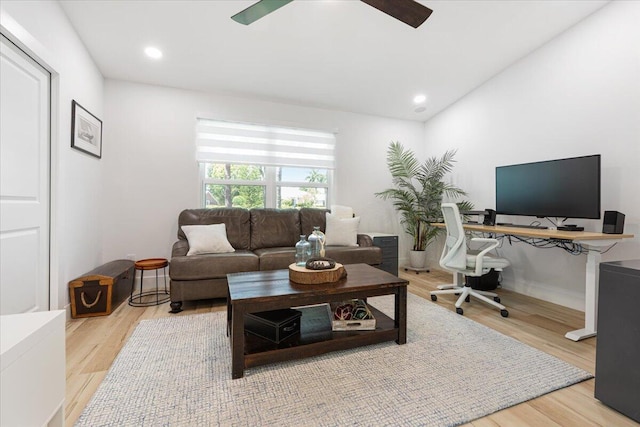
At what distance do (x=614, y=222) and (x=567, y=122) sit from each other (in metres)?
1.21

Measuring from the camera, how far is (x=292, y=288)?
1.82 metres

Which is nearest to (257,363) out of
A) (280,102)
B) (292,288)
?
(292,288)

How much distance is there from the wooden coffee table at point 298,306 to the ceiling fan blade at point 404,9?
1.71 meters

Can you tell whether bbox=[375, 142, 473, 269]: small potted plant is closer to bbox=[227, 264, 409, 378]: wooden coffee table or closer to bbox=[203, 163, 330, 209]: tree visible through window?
bbox=[203, 163, 330, 209]: tree visible through window

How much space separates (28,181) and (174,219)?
1601 mm

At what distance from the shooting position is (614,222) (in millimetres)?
2225

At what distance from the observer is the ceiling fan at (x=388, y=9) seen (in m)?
1.61

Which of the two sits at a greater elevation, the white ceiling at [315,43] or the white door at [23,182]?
the white ceiling at [315,43]

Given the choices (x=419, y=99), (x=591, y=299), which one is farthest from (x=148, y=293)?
(x=419, y=99)

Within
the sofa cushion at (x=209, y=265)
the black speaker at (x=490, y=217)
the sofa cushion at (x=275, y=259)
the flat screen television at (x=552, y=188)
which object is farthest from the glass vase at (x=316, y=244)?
the flat screen television at (x=552, y=188)

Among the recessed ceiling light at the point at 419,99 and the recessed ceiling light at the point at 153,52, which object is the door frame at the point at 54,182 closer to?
the recessed ceiling light at the point at 153,52

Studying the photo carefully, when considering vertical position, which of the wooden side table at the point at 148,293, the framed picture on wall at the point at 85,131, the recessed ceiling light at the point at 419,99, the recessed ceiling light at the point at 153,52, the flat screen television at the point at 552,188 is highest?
the recessed ceiling light at the point at 419,99

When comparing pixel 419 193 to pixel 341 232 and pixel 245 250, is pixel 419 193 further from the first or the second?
pixel 245 250

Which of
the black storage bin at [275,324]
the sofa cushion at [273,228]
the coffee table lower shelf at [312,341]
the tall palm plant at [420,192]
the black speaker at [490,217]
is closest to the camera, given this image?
the coffee table lower shelf at [312,341]
